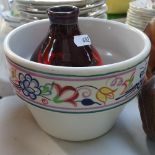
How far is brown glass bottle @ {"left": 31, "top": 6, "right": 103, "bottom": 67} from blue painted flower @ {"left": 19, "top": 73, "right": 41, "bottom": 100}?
35mm

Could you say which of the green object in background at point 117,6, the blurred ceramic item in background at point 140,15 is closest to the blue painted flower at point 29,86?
the blurred ceramic item in background at point 140,15

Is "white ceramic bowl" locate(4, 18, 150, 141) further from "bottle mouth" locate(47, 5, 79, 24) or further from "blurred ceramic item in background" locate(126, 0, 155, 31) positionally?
"blurred ceramic item in background" locate(126, 0, 155, 31)

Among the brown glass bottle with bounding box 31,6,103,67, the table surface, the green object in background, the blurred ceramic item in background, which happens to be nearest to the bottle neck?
the brown glass bottle with bounding box 31,6,103,67

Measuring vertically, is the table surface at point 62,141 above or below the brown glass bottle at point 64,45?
below

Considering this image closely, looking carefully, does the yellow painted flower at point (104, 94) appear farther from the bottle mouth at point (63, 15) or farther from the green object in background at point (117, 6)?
the green object in background at point (117, 6)

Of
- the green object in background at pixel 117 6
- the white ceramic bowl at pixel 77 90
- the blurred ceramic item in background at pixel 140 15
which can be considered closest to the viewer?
the white ceramic bowl at pixel 77 90

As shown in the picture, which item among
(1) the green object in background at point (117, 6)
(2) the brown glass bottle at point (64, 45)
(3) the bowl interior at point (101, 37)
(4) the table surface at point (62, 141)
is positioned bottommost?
(1) the green object in background at point (117, 6)

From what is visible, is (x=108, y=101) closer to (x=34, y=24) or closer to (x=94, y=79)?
(x=94, y=79)

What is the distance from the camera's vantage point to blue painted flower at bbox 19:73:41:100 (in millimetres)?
247

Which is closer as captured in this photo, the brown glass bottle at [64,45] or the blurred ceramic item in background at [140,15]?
the brown glass bottle at [64,45]

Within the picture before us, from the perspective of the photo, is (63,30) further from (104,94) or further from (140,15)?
(140,15)

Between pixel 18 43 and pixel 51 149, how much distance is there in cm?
12

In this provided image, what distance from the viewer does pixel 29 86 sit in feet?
0.83

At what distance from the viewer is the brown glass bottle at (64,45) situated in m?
0.27
